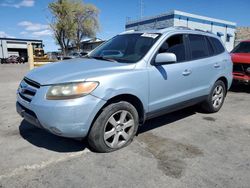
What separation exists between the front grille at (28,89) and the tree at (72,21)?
45838 mm

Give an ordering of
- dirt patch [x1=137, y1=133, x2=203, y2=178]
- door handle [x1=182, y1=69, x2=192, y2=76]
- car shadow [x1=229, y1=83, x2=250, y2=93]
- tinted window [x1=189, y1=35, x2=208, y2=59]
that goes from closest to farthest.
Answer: dirt patch [x1=137, y1=133, x2=203, y2=178]
door handle [x1=182, y1=69, x2=192, y2=76]
tinted window [x1=189, y1=35, x2=208, y2=59]
car shadow [x1=229, y1=83, x2=250, y2=93]

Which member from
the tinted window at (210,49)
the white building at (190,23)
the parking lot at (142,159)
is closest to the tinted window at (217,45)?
the tinted window at (210,49)

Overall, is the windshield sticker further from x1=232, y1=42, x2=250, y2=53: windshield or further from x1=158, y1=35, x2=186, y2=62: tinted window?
x1=232, y1=42, x2=250, y2=53: windshield

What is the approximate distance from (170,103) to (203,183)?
1.70 meters

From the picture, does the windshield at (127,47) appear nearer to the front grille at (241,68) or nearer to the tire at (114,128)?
the tire at (114,128)

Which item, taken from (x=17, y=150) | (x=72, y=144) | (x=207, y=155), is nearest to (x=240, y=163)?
(x=207, y=155)

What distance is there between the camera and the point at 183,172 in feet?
10.4

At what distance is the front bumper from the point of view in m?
3.13

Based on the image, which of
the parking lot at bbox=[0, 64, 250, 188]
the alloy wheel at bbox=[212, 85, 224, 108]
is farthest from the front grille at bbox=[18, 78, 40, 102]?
the alloy wheel at bbox=[212, 85, 224, 108]

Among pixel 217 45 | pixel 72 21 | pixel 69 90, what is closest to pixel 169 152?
pixel 69 90

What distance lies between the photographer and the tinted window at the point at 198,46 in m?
4.93

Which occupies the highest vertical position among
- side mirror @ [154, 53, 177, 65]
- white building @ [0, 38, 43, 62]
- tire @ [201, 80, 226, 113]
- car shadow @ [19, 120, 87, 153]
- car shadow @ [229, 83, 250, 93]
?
white building @ [0, 38, 43, 62]

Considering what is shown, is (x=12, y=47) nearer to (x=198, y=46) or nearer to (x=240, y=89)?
(x=240, y=89)

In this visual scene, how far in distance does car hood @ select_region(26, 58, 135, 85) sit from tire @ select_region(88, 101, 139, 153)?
0.51 m
